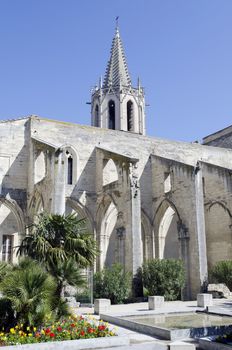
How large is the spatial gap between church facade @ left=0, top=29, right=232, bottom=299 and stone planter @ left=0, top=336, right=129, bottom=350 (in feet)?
33.8

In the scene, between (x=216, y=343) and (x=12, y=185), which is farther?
(x=12, y=185)

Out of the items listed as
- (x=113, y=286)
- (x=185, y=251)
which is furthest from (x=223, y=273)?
(x=113, y=286)

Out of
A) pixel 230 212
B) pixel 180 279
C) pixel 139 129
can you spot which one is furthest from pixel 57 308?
pixel 139 129

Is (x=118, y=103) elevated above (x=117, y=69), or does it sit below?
below

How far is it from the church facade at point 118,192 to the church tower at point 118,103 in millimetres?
15173

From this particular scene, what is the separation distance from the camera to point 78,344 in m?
7.52

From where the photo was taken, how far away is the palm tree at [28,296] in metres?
8.02

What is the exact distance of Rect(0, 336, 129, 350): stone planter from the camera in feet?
23.0

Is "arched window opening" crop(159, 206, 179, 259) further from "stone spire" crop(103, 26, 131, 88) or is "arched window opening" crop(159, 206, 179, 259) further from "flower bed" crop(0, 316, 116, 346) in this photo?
"stone spire" crop(103, 26, 131, 88)

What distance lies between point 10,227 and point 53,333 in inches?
573

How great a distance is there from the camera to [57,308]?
9.37m

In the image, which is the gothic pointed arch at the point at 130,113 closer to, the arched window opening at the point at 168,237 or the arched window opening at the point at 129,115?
the arched window opening at the point at 129,115

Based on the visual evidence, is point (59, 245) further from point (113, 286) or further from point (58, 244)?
point (113, 286)

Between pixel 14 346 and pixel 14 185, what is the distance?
599 inches
